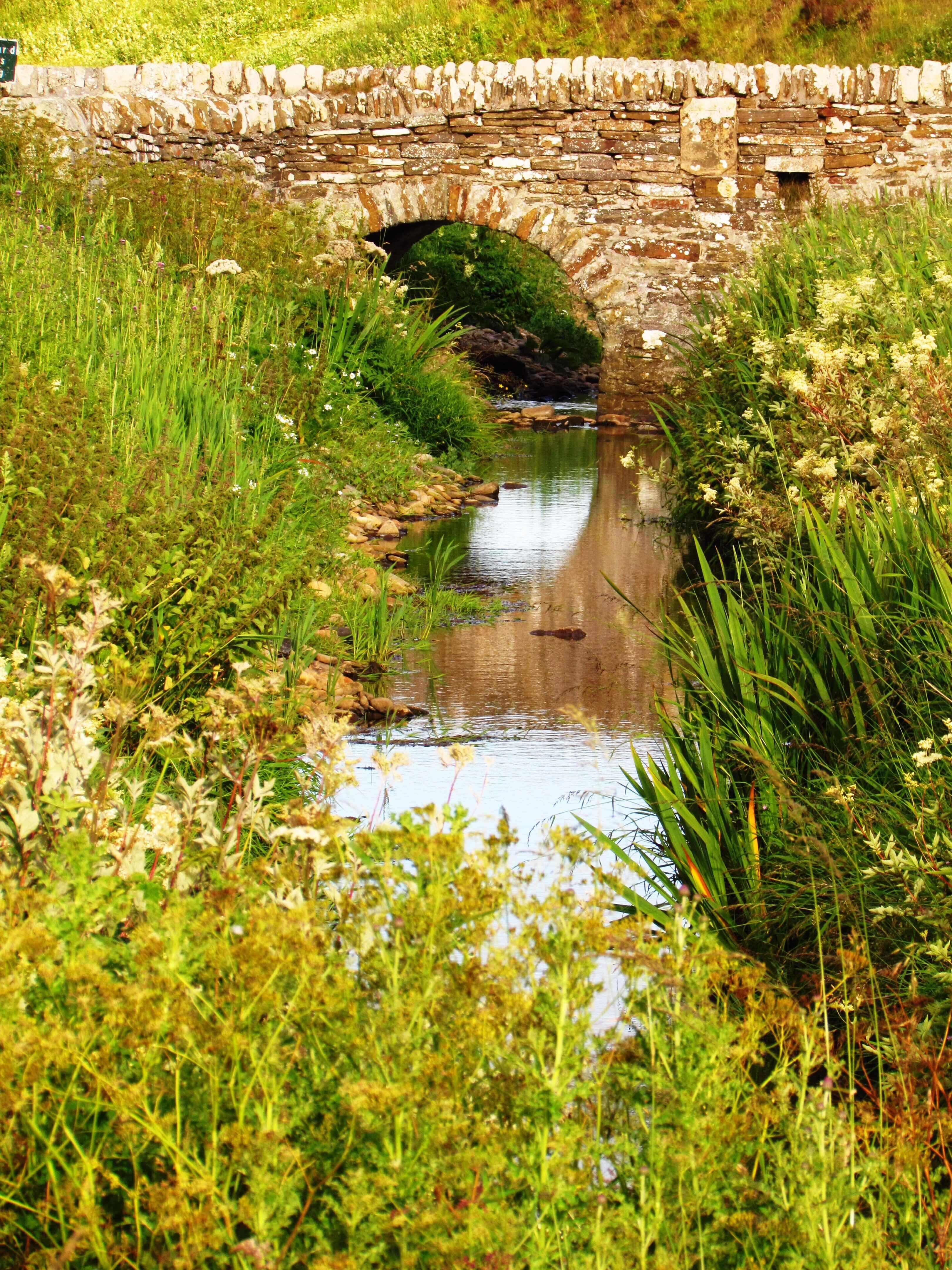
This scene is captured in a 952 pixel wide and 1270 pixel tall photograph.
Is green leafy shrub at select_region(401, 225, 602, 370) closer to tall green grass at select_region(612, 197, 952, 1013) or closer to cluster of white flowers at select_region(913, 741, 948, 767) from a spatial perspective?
tall green grass at select_region(612, 197, 952, 1013)

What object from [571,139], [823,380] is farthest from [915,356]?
[571,139]

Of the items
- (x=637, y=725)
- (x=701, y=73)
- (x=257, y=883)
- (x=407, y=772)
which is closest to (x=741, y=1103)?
(x=257, y=883)

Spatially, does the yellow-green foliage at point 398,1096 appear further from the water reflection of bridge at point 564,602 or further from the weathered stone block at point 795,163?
the weathered stone block at point 795,163

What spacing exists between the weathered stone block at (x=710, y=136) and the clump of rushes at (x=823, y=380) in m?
4.24

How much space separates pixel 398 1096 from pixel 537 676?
384 cm

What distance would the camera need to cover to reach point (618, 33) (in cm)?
2045

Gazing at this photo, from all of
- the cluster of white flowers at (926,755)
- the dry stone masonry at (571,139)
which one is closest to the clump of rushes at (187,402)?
the cluster of white flowers at (926,755)

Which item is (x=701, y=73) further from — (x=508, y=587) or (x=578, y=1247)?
(x=578, y=1247)

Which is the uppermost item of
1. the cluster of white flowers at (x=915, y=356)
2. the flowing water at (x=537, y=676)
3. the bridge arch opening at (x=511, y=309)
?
the bridge arch opening at (x=511, y=309)

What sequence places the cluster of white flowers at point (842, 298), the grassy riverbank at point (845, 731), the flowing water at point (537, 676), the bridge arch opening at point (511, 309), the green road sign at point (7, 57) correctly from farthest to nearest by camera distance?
the bridge arch opening at point (511, 309) → the green road sign at point (7, 57) → the cluster of white flowers at point (842, 298) → the flowing water at point (537, 676) → the grassy riverbank at point (845, 731)

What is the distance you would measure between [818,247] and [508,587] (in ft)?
8.69

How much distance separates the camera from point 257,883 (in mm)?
2145

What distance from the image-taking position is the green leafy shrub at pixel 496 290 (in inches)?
724

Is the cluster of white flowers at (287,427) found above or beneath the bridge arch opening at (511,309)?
beneath
